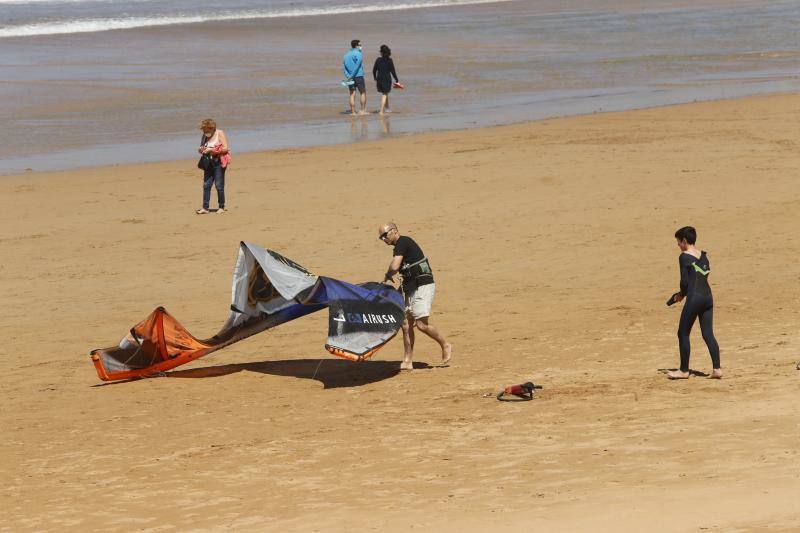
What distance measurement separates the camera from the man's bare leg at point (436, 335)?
13.2 metres

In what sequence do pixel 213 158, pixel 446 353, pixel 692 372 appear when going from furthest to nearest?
1. pixel 213 158
2. pixel 446 353
3. pixel 692 372

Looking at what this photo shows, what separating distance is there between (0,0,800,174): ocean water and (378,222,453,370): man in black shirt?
1347cm

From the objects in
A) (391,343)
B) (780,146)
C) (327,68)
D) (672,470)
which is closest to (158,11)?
(327,68)

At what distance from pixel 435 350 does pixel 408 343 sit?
1.08 metres

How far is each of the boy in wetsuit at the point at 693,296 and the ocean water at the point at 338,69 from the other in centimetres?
1569

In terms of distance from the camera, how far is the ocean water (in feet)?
94.4

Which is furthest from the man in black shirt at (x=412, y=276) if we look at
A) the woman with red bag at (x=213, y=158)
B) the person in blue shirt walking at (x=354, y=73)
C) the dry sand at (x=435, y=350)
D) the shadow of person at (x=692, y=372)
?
the person in blue shirt walking at (x=354, y=73)

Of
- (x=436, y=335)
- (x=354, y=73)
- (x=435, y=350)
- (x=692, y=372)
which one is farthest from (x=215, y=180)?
(x=692, y=372)

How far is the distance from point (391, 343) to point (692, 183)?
28.1 ft

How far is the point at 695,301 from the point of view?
11.9 m

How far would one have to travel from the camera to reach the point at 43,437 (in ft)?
38.6

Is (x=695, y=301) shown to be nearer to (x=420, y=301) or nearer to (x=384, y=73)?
(x=420, y=301)

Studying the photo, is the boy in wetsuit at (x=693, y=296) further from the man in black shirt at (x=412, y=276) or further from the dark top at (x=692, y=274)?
the man in black shirt at (x=412, y=276)

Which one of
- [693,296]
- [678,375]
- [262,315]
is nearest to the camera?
[693,296]
